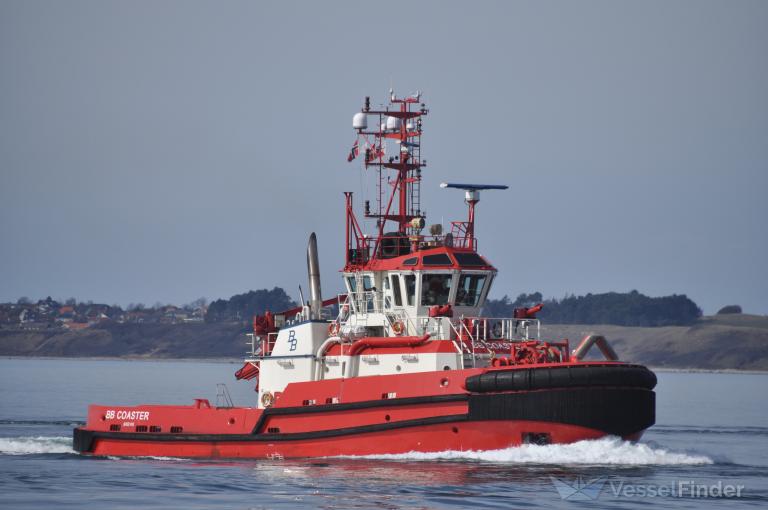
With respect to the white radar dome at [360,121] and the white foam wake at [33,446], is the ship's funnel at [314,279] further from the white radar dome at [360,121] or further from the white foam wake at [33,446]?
the white foam wake at [33,446]

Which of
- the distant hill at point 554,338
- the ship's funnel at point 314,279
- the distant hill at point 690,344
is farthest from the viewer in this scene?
the distant hill at point 554,338

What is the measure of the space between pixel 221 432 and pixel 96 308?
489 ft

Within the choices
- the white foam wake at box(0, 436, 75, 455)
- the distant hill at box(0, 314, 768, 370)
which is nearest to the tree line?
the distant hill at box(0, 314, 768, 370)

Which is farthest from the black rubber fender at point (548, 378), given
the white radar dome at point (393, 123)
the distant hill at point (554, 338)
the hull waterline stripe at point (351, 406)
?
the distant hill at point (554, 338)

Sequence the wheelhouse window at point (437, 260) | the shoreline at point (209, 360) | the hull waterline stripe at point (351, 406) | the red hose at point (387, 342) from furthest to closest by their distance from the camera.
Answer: the shoreline at point (209, 360) < the wheelhouse window at point (437, 260) < the red hose at point (387, 342) < the hull waterline stripe at point (351, 406)

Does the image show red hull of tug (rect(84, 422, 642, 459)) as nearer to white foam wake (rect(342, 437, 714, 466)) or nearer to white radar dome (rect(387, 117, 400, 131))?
A: white foam wake (rect(342, 437, 714, 466))

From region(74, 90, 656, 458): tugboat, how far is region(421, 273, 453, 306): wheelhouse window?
3cm

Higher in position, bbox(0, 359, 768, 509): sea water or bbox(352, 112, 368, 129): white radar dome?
bbox(352, 112, 368, 129): white radar dome

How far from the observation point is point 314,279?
28.1 metres

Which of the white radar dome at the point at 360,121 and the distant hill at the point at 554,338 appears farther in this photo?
the distant hill at the point at 554,338

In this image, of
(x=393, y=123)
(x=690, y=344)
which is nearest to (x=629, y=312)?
(x=690, y=344)

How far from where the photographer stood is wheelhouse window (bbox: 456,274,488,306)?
26.5 meters

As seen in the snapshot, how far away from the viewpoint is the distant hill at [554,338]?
119m

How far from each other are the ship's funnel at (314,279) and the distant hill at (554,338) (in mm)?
81248
